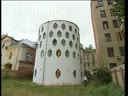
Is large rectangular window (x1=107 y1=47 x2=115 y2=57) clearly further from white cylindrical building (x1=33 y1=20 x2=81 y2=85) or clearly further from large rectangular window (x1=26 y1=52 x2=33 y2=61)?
large rectangular window (x1=26 y1=52 x2=33 y2=61)

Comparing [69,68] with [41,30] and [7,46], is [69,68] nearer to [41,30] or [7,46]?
[41,30]

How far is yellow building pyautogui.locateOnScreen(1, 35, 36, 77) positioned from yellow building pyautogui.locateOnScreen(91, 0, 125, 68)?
1468cm

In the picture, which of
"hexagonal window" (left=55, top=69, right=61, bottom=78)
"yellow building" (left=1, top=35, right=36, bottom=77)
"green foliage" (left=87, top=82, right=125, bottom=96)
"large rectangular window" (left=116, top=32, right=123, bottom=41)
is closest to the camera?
"green foliage" (left=87, top=82, right=125, bottom=96)

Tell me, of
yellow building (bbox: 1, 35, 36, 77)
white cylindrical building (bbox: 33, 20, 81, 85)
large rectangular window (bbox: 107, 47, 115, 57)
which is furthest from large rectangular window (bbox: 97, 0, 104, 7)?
yellow building (bbox: 1, 35, 36, 77)

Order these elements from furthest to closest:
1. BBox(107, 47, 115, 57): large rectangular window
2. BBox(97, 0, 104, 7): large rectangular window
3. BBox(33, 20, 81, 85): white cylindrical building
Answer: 1. BBox(97, 0, 104, 7): large rectangular window
2. BBox(107, 47, 115, 57): large rectangular window
3. BBox(33, 20, 81, 85): white cylindrical building

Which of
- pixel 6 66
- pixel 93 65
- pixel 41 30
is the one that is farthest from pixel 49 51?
pixel 93 65

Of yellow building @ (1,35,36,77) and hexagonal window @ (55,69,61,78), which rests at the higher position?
yellow building @ (1,35,36,77)

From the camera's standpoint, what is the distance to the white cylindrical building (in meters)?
20.8

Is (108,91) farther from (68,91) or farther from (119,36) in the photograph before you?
(119,36)

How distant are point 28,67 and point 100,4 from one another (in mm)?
19430

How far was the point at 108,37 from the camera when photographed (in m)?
22.8

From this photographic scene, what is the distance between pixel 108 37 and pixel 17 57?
57.9 ft

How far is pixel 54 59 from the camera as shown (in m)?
21.3

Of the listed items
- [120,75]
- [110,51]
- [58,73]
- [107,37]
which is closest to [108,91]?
[120,75]
